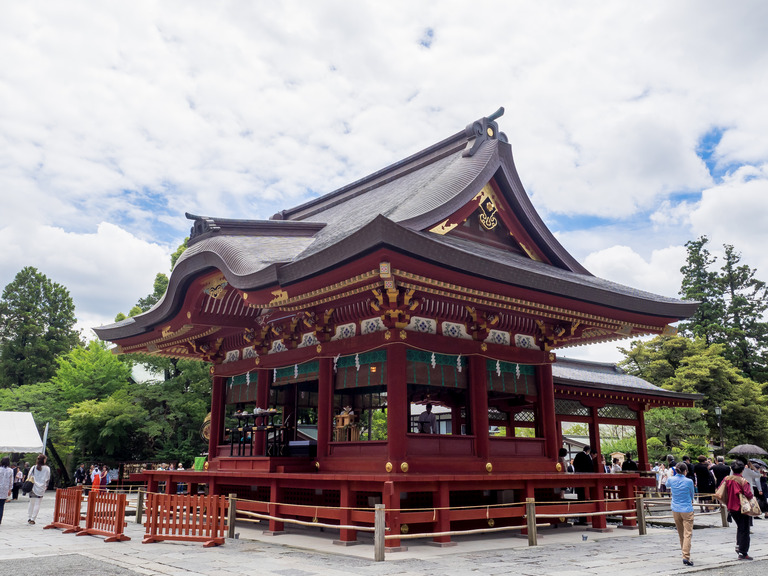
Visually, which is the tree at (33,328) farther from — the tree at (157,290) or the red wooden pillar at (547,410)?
the red wooden pillar at (547,410)

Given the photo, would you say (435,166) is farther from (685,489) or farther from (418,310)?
(685,489)

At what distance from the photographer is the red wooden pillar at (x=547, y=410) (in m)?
13.9

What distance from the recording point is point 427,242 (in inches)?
387

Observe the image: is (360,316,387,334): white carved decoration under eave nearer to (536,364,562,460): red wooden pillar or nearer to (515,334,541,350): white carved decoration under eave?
(515,334,541,350): white carved decoration under eave

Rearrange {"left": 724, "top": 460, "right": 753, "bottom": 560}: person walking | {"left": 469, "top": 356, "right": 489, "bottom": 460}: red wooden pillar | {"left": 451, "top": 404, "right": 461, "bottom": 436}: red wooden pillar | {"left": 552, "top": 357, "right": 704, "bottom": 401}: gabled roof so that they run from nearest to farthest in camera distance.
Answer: {"left": 724, "top": 460, "right": 753, "bottom": 560}: person walking → {"left": 469, "top": 356, "right": 489, "bottom": 460}: red wooden pillar → {"left": 451, "top": 404, "right": 461, "bottom": 436}: red wooden pillar → {"left": 552, "top": 357, "right": 704, "bottom": 401}: gabled roof

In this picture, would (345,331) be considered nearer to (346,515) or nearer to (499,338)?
(499,338)

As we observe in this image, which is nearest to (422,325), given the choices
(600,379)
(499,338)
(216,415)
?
(499,338)

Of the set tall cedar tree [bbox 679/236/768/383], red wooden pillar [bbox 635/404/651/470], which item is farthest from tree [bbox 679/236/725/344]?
red wooden pillar [bbox 635/404/651/470]

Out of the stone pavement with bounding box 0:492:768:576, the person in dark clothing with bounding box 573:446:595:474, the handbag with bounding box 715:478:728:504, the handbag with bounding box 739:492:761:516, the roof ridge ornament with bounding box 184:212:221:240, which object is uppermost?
the roof ridge ornament with bounding box 184:212:221:240

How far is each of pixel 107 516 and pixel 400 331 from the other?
6.59m

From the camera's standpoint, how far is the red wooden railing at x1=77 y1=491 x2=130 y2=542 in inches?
427

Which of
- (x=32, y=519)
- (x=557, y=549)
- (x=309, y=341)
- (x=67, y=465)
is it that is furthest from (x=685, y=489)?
(x=67, y=465)

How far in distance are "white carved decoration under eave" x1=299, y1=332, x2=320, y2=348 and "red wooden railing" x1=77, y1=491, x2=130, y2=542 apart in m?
4.96

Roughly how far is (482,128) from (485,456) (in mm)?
8481
